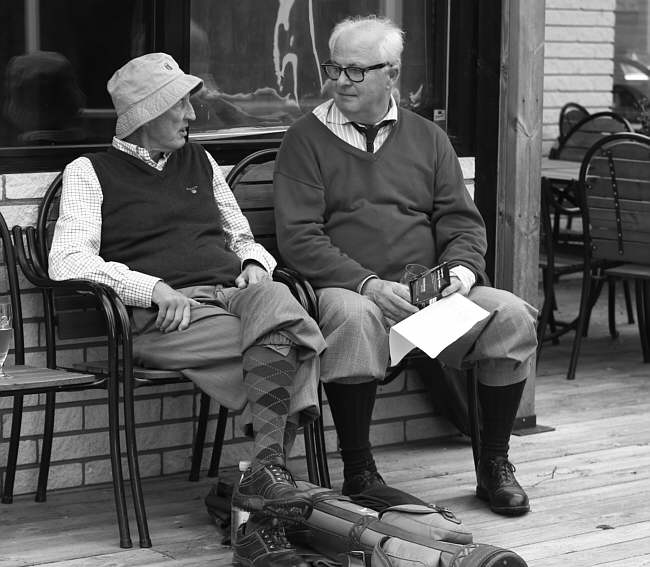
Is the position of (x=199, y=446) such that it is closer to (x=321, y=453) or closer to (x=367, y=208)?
(x=321, y=453)

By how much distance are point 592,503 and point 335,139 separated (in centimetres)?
123

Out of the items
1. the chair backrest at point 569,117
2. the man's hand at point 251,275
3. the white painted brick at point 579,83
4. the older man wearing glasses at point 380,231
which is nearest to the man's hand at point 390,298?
the older man wearing glasses at point 380,231

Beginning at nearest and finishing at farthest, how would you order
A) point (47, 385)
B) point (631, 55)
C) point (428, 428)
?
point (47, 385), point (428, 428), point (631, 55)

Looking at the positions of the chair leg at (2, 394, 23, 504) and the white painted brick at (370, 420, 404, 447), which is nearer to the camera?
the chair leg at (2, 394, 23, 504)

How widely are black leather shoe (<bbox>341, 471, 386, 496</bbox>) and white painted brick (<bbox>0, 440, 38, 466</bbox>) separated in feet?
2.86

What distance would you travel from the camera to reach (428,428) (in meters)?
4.73

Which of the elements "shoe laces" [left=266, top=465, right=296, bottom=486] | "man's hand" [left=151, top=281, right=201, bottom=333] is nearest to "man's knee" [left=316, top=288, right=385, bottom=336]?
"man's hand" [left=151, top=281, right=201, bottom=333]

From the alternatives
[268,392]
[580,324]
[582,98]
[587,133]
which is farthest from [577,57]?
[268,392]

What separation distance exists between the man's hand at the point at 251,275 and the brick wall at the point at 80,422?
18.1 inches

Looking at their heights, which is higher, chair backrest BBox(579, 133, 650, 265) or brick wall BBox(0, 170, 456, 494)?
chair backrest BBox(579, 133, 650, 265)

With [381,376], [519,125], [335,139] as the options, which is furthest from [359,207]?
[519,125]

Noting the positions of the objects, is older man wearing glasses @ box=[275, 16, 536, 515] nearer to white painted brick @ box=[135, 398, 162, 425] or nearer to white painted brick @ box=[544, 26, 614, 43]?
white painted brick @ box=[135, 398, 162, 425]

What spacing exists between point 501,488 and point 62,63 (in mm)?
1672

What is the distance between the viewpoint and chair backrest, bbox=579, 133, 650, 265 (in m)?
5.43
